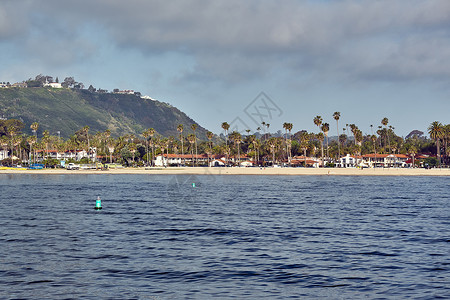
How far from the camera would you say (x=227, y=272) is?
74.9ft

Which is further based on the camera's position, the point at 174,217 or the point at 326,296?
the point at 174,217

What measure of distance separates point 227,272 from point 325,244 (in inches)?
364

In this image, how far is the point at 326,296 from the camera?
1906 centimetres

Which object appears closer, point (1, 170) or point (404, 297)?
point (404, 297)

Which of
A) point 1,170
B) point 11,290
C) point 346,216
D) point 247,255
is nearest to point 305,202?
point 346,216

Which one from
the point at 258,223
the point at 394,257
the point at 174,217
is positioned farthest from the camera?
the point at 174,217

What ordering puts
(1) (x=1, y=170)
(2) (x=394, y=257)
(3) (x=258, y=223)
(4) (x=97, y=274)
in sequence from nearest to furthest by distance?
(4) (x=97, y=274) < (2) (x=394, y=257) < (3) (x=258, y=223) < (1) (x=1, y=170)

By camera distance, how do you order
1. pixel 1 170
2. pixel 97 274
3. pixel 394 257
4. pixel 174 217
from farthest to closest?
pixel 1 170, pixel 174 217, pixel 394 257, pixel 97 274

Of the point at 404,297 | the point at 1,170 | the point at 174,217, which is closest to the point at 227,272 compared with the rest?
the point at 404,297

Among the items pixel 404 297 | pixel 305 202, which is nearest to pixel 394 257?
pixel 404 297

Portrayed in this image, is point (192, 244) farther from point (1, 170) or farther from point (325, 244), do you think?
point (1, 170)

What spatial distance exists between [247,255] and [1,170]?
178836mm

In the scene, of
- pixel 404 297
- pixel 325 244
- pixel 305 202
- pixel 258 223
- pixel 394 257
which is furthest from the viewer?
pixel 305 202

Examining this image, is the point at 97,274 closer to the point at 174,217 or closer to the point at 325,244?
the point at 325,244
